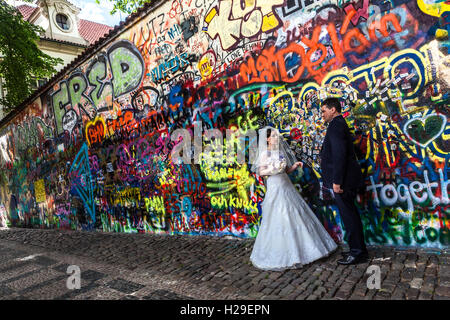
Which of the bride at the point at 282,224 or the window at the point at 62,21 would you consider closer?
the bride at the point at 282,224

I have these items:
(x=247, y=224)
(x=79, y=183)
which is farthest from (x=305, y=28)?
(x=79, y=183)

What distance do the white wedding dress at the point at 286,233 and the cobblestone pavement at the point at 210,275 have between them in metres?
0.13

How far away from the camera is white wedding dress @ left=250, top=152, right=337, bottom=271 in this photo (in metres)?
3.71

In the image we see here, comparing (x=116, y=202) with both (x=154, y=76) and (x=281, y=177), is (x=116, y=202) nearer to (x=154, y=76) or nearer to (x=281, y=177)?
(x=154, y=76)

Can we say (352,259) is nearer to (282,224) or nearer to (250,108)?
(282,224)

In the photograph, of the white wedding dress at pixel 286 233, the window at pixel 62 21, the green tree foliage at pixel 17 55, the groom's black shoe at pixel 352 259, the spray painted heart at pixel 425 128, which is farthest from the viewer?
the window at pixel 62 21

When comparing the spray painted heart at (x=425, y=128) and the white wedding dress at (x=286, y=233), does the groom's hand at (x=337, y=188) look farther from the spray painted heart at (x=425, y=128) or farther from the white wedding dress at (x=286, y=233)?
the spray painted heart at (x=425, y=128)

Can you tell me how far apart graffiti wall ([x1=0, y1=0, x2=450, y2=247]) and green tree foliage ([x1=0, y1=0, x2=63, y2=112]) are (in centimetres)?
590

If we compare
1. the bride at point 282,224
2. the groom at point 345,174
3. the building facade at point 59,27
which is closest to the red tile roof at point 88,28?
the building facade at point 59,27

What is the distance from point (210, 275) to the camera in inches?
151

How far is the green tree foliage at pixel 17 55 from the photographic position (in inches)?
500

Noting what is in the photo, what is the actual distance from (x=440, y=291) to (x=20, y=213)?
13855 millimetres

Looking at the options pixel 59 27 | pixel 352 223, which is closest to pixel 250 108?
pixel 352 223

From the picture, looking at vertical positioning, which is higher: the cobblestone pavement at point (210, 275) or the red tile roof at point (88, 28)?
the red tile roof at point (88, 28)
